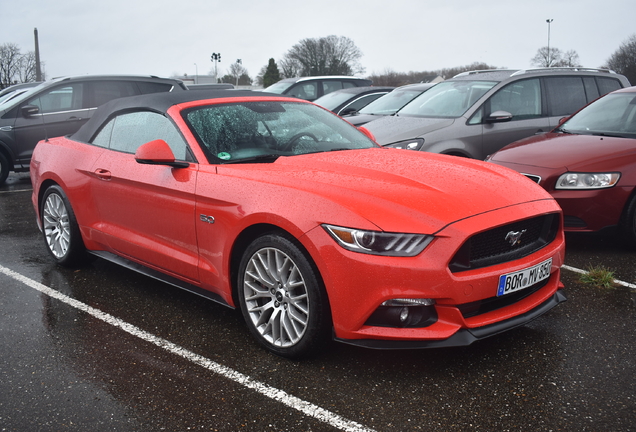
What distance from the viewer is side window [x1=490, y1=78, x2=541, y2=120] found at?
25.1 ft

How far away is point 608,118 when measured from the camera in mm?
6305

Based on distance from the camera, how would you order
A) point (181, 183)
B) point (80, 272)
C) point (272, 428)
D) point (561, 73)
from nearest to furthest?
1. point (272, 428)
2. point (181, 183)
3. point (80, 272)
4. point (561, 73)

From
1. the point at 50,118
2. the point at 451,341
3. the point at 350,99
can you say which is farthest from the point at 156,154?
the point at 350,99

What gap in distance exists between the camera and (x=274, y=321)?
3406 millimetres

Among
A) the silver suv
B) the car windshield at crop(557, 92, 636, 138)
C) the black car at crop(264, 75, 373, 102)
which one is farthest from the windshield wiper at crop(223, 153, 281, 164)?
the black car at crop(264, 75, 373, 102)

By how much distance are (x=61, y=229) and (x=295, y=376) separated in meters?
2.98

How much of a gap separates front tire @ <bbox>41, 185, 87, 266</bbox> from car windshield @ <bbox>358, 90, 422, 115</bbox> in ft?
21.0

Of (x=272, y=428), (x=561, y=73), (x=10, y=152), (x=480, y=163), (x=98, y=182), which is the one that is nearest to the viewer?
(x=272, y=428)

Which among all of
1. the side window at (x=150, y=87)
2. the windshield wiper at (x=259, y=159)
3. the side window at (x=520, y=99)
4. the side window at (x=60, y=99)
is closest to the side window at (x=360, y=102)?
the side window at (x=150, y=87)

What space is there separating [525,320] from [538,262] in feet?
1.09

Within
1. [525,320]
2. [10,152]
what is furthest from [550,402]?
[10,152]

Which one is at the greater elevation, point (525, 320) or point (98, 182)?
point (98, 182)

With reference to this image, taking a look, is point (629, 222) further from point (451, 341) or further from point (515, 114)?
point (451, 341)

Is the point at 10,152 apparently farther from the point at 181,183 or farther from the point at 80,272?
the point at 181,183
